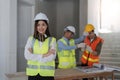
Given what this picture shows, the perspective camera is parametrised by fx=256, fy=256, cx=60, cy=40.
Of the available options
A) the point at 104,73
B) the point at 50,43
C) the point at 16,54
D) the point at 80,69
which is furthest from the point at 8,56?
the point at 50,43

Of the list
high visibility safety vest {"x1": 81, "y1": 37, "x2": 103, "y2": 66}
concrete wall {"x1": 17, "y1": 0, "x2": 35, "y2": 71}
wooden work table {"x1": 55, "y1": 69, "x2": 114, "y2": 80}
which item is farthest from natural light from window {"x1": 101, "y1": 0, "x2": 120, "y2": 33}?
wooden work table {"x1": 55, "y1": 69, "x2": 114, "y2": 80}

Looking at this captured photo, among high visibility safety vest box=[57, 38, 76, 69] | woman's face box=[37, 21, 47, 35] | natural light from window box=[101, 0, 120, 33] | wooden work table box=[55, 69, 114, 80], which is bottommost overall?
wooden work table box=[55, 69, 114, 80]

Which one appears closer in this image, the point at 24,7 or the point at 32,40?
the point at 32,40

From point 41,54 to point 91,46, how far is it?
4.86 feet

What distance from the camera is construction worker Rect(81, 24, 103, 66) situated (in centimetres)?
381

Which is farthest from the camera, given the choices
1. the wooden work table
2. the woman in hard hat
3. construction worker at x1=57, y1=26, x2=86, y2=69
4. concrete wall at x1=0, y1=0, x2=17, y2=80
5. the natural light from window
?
the natural light from window

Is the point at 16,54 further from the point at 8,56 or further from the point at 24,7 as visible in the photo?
the point at 24,7

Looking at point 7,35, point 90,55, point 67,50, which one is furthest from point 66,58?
point 7,35

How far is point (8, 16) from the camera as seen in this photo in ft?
14.3

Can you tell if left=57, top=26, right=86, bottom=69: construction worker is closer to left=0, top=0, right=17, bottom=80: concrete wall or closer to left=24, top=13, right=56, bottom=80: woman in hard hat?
left=0, top=0, right=17, bottom=80: concrete wall

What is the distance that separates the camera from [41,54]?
8.21 feet

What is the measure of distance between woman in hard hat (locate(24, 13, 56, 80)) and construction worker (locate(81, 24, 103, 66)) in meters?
1.38

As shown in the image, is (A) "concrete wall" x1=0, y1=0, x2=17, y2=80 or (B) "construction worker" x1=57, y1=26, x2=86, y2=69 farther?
(A) "concrete wall" x1=0, y1=0, x2=17, y2=80

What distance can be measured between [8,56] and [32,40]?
6.28 feet
